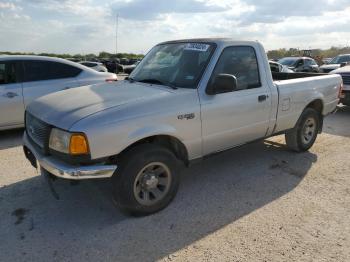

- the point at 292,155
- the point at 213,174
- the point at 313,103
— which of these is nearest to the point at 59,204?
the point at 213,174

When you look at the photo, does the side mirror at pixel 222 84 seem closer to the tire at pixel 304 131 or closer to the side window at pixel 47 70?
the tire at pixel 304 131

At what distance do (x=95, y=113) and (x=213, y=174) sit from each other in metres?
2.20

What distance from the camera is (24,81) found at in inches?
263

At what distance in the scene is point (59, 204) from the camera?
3998mm

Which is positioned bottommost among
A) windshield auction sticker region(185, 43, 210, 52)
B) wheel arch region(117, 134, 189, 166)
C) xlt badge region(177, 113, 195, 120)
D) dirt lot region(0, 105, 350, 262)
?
dirt lot region(0, 105, 350, 262)

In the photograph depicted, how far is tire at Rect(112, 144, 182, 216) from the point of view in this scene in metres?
3.42

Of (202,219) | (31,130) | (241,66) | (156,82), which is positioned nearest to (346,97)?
(241,66)

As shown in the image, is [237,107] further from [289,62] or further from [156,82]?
[289,62]

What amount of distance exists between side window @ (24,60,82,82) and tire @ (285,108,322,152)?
179 inches

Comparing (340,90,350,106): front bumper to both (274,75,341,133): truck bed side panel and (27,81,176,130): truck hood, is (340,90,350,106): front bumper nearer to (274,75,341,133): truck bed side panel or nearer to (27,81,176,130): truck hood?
(274,75,341,133): truck bed side panel

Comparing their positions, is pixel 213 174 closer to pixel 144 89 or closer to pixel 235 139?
pixel 235 139

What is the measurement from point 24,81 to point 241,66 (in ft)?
14.2

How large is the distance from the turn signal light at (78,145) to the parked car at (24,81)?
3.93m

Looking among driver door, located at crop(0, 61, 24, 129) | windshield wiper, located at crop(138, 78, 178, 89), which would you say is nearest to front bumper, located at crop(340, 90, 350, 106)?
windshield wiper, located at crop(138, 78, 178, 89)
